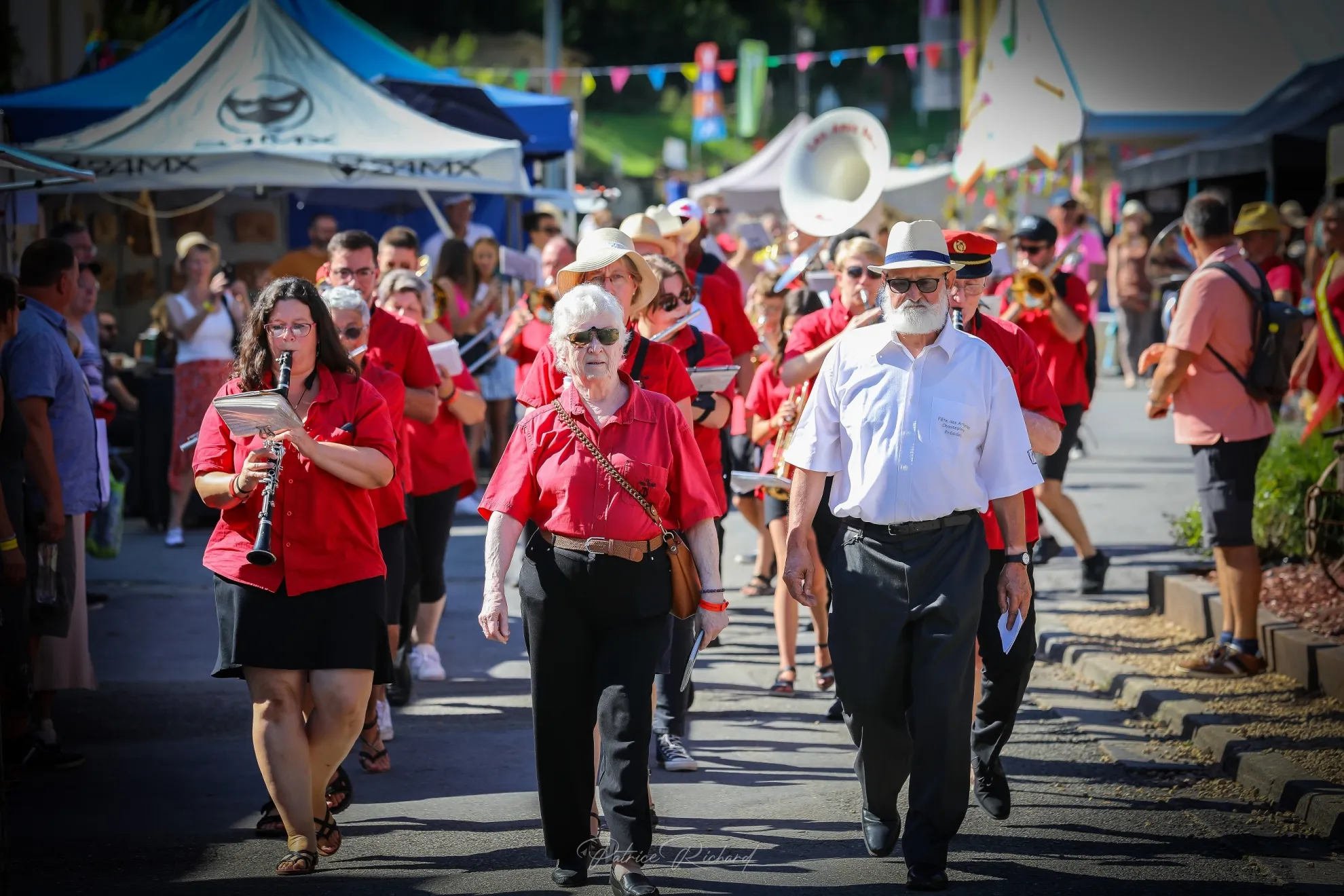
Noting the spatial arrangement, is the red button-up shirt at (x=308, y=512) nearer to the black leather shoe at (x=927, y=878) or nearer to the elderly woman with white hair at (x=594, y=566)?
the elderly woman with white hair at (x=594, y=566)

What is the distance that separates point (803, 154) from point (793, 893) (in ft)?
21.6

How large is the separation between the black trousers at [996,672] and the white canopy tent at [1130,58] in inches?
316

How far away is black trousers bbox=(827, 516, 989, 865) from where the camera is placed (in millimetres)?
5227

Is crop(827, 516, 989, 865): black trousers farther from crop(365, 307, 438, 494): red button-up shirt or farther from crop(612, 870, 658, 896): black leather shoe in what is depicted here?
crop(365, 307, 438, 494): red button-up shirt

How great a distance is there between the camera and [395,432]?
6.60 m

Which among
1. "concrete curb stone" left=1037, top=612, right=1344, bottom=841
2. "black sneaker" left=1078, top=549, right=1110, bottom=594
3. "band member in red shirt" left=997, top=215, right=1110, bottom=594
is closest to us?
"concrete curb stone" left=1037, top=612, right=1344, bottom=841

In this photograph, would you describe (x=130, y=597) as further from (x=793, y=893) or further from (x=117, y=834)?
(x=793, y=893)

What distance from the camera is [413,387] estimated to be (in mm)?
7133

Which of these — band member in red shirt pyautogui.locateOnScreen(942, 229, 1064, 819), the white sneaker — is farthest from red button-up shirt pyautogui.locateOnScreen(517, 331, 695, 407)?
the white sneaker

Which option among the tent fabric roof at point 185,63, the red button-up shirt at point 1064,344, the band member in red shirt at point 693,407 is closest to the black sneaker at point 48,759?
the band member in red shirt at point 693,407

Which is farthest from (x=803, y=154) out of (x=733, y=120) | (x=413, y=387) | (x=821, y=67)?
(x=821, y=67)

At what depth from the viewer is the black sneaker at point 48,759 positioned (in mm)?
6906

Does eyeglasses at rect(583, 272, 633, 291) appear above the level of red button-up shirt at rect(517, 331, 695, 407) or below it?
above

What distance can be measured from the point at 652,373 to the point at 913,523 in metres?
1.17
